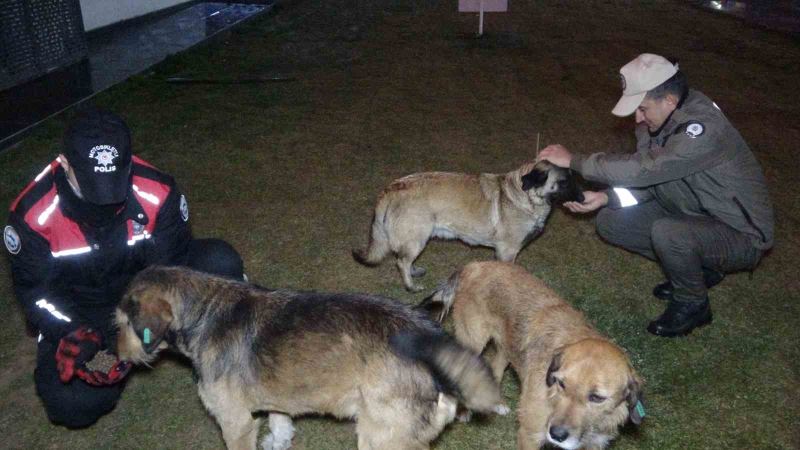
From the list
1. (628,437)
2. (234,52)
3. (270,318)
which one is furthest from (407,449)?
(234,52)

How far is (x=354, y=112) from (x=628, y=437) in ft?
20.5

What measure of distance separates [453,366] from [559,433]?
64 cm

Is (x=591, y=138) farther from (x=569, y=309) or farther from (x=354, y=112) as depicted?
(x=569, y=309)

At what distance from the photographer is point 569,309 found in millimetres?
3408

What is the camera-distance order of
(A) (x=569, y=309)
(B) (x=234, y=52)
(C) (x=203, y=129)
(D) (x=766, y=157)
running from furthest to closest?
(B) (x=234, y=52) < (C) (x=203, y=129) < (D) (x=766, y=157) < (A) (x=569, y=309)

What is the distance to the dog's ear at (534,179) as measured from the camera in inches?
179

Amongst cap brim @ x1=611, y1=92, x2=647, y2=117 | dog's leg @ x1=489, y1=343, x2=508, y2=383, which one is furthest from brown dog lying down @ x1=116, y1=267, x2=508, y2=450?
cap brim @ x1=611, y1=92, x2=647, y2=117

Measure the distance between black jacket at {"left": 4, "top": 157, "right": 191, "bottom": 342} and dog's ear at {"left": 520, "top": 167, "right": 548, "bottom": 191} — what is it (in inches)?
97.6

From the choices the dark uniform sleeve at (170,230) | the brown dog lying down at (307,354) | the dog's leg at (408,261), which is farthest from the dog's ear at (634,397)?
the dark uniform sleeve at (170,230)

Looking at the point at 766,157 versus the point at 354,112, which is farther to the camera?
the point at 354,112

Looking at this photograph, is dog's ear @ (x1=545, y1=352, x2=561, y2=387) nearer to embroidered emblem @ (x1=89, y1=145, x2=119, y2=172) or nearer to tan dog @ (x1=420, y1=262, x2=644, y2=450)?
tan dog @ (x1=420, y1=262, x2=644, y2=450)

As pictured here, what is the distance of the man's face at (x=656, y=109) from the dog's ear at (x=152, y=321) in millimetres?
3337

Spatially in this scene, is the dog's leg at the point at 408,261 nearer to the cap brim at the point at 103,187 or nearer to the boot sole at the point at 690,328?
the boot sole at the point at 690,328

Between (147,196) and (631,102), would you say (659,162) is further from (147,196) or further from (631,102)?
(147,196)
